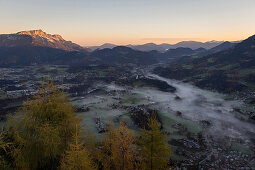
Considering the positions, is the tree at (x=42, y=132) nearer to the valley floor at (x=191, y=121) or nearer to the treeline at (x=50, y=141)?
the treeline at (x=50, y=141)

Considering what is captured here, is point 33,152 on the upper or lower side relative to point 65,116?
lower

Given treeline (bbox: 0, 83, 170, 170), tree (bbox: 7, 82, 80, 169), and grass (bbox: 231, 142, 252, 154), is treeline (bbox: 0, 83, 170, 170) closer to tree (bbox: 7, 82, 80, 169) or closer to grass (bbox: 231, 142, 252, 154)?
tree (bbox: 7, 82, 80, 169)

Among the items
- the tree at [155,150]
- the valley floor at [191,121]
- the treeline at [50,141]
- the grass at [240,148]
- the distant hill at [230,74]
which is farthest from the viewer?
the distant hill at [230,74]

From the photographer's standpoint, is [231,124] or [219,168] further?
[231,124]

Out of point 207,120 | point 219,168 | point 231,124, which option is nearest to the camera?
point 219,168

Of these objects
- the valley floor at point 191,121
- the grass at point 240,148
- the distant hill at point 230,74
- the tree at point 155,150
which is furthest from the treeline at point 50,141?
the distant hill at point 230,74

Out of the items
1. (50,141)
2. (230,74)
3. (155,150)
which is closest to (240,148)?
(155,150)

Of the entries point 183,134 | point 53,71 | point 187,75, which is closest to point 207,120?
point 183,134

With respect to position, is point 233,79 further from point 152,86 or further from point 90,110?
point 90,110
